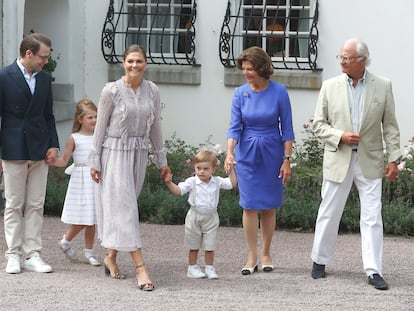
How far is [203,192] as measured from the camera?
8273mm

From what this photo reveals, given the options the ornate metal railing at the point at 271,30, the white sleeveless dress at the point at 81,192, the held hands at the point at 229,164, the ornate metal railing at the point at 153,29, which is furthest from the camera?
the ornate metal railing at the point at 153,29

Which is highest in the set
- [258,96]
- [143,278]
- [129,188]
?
[258,96]

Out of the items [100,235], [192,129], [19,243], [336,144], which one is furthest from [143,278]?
[192,129]

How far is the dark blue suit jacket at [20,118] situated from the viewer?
8.30 metres

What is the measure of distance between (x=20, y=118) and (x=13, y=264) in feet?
3.75

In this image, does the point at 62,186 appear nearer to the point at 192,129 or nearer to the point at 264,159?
the point at 192,129

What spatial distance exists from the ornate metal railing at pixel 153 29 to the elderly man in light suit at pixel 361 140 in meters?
4.94

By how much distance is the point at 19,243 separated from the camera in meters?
8.48

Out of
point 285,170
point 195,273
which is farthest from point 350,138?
point 195,273

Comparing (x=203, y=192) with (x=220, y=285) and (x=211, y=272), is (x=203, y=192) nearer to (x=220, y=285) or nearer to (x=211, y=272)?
(x=211, y=272)

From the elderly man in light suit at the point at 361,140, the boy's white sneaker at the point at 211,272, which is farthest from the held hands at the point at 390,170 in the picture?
the boy's white sneaker at the point at 211,272

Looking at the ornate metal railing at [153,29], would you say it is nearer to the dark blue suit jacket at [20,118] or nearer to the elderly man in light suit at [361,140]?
the dark blue suit jacket at [20,118]

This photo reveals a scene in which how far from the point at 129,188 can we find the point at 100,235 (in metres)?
0.48

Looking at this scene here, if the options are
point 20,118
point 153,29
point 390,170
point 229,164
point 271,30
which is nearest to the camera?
point 390,170
